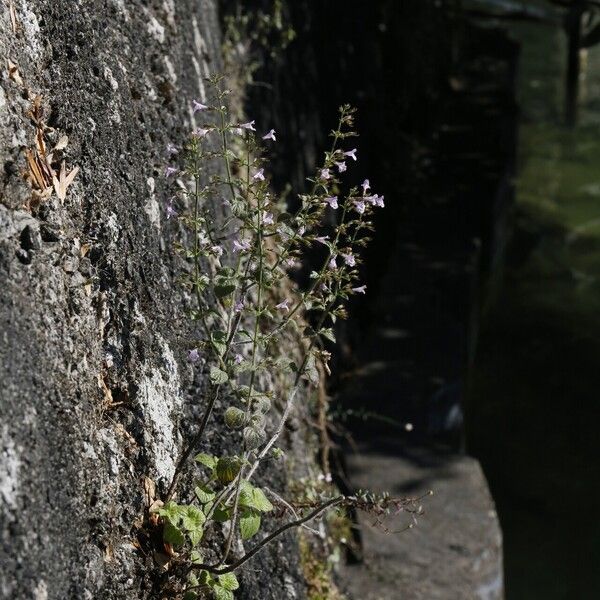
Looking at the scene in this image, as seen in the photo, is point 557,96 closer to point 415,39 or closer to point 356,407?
point 415,39

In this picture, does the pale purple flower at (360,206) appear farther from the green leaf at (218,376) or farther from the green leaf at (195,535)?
the green leaf at (195,535)

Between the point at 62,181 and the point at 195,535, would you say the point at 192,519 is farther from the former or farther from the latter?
the point at 62,181

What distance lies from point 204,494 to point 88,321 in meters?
0.41

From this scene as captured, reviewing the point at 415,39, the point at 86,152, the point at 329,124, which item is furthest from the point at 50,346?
the point at 415,39

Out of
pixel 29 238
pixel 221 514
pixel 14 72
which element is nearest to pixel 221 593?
pixel 221 514

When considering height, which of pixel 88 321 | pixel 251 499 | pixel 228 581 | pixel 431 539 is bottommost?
pixel 431 539

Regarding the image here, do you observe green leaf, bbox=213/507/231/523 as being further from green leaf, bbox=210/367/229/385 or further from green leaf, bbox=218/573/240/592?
green leaf, bbox=210/367/229/385

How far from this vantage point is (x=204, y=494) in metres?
2.34

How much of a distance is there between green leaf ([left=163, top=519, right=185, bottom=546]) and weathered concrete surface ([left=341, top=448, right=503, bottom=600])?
1.63m

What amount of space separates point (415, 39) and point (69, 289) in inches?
252

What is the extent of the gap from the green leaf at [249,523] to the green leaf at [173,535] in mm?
140

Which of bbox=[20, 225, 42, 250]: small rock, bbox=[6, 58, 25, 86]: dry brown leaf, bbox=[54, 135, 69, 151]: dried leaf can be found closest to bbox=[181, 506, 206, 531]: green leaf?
bbox=[20, 225, 42, 250]: small rock

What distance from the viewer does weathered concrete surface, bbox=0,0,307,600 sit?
182 centimetres

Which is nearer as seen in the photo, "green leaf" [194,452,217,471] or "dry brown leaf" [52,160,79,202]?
"dry brown leaf" [52,160,79,202]
